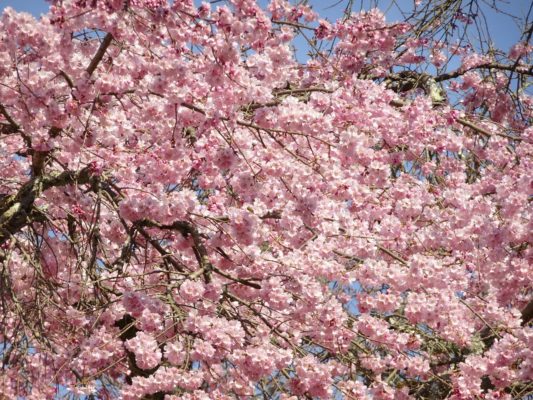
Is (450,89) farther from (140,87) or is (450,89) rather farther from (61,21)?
(61,21)

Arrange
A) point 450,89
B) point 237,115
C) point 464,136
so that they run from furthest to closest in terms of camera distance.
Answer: point 450,89
point 464,136
point 237,115

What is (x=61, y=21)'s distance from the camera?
4.06m

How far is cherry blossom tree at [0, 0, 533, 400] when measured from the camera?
4.29m

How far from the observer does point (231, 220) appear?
4508mm

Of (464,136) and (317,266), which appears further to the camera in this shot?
(464,136)

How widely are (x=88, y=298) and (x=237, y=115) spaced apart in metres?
2.37

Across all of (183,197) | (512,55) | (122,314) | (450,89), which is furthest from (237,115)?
(450,89)

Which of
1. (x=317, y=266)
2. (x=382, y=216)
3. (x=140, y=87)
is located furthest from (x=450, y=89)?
(x=140, y=87)

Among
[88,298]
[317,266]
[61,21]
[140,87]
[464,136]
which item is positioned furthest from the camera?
[464,136]

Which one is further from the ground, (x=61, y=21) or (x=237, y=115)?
(x=61, y=21)

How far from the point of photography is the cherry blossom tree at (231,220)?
4.29m

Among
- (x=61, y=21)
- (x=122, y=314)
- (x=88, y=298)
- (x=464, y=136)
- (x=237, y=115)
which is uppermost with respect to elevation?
(x=464, y=136)

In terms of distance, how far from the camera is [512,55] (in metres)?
7.77

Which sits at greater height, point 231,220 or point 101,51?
point 101,51
